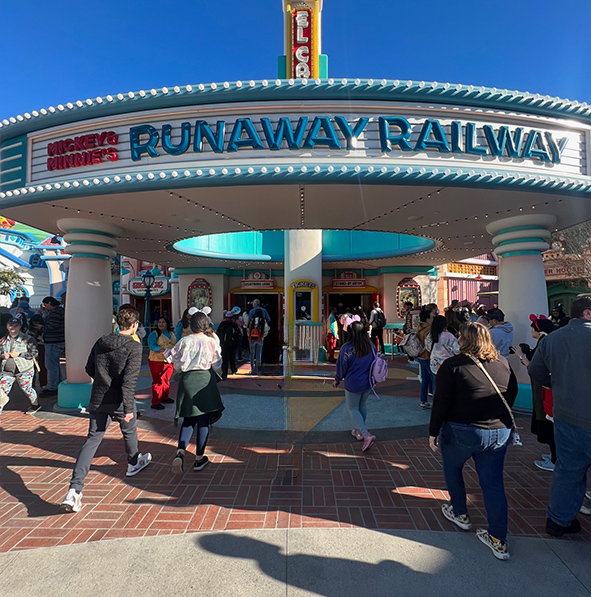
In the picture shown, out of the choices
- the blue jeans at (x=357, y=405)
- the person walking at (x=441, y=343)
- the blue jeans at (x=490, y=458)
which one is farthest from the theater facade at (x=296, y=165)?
the blue jeans at (x=490, y=458)

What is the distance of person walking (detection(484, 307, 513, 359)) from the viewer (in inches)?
178

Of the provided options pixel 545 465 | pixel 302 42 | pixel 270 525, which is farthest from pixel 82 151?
pixel 302 42

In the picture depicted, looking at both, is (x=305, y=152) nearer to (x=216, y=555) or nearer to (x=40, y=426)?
(x=216, y=555)

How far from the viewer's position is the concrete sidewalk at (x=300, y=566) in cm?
223

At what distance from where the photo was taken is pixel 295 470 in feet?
12.4

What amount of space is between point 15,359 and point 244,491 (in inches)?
169

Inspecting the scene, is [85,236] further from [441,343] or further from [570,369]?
[570,369]

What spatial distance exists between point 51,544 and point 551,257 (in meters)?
24.5

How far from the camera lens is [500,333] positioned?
4578 millimetres

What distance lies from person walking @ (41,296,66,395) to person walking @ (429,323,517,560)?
7138 millimetres

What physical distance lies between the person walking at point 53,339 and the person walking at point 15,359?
133 cm

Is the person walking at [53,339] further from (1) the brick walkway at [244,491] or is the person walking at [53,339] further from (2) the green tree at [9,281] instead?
(2) the green tree at [9,281]

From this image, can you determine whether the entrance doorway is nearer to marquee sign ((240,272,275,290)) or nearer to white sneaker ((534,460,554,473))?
marquee sign ((240,272,275,290))

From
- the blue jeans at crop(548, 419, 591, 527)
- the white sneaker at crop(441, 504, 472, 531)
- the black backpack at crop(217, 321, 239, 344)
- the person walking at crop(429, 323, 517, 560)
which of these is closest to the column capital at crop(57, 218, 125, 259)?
the black backpack at crop(217, 321, 239, 344)
